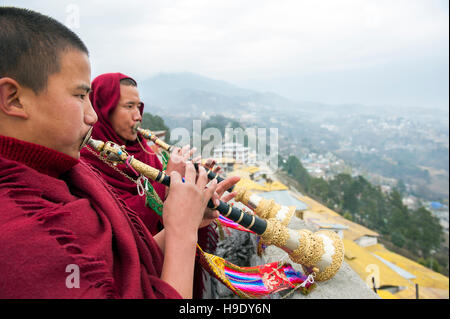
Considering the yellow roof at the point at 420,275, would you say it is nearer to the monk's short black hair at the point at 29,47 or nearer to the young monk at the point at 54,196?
the young monk at the point at 54,196

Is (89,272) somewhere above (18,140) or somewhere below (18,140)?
below

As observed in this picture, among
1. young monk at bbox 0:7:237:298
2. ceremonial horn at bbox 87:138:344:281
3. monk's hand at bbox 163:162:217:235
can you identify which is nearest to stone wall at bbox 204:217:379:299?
ceremonial horn at bbox 87:138:344:281

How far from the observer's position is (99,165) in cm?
248

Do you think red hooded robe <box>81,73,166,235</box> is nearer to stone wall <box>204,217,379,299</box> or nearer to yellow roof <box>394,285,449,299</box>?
stone wall <box>204,217,379,299</box>

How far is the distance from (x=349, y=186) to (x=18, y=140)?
46.0 m

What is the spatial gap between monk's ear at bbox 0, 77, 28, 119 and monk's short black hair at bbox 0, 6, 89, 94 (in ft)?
0.08

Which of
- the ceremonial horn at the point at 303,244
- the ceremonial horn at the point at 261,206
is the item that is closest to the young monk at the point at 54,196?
the ceremonial horn at the point at 303,244

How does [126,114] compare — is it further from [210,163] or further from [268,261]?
Answer: [268,261]

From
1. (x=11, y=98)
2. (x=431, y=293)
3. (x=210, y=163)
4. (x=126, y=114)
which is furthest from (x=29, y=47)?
(x=431, y=293)

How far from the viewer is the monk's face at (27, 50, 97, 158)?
2.96ft

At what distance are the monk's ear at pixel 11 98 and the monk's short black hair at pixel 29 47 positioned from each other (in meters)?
0.03
